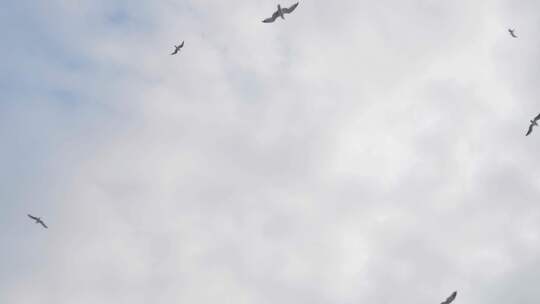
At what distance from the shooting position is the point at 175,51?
171500 mm

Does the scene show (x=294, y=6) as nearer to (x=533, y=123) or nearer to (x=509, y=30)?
(x=509, y=30)

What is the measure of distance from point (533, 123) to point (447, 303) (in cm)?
5901

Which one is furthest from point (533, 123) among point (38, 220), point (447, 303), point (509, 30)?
point (38, 220)

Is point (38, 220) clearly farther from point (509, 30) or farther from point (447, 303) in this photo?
point (509, 30)

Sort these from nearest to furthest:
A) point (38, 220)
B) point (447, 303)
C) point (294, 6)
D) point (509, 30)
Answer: point (447, 303) → point (294, 6) → point (509, 30) → point (38, 220)

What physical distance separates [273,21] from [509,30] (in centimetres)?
5715

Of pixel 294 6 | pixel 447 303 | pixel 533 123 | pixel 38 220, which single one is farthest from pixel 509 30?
pixel 38 220

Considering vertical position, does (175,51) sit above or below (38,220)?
above

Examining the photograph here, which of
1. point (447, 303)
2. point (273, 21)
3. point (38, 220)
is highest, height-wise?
point (273, 21)

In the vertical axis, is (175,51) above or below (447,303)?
above

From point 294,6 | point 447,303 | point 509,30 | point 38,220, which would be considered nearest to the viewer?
point 447,303

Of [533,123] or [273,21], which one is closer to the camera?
[273,21]

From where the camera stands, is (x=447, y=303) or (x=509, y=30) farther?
(x=509, y=30)

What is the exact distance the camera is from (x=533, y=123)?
548 ft
